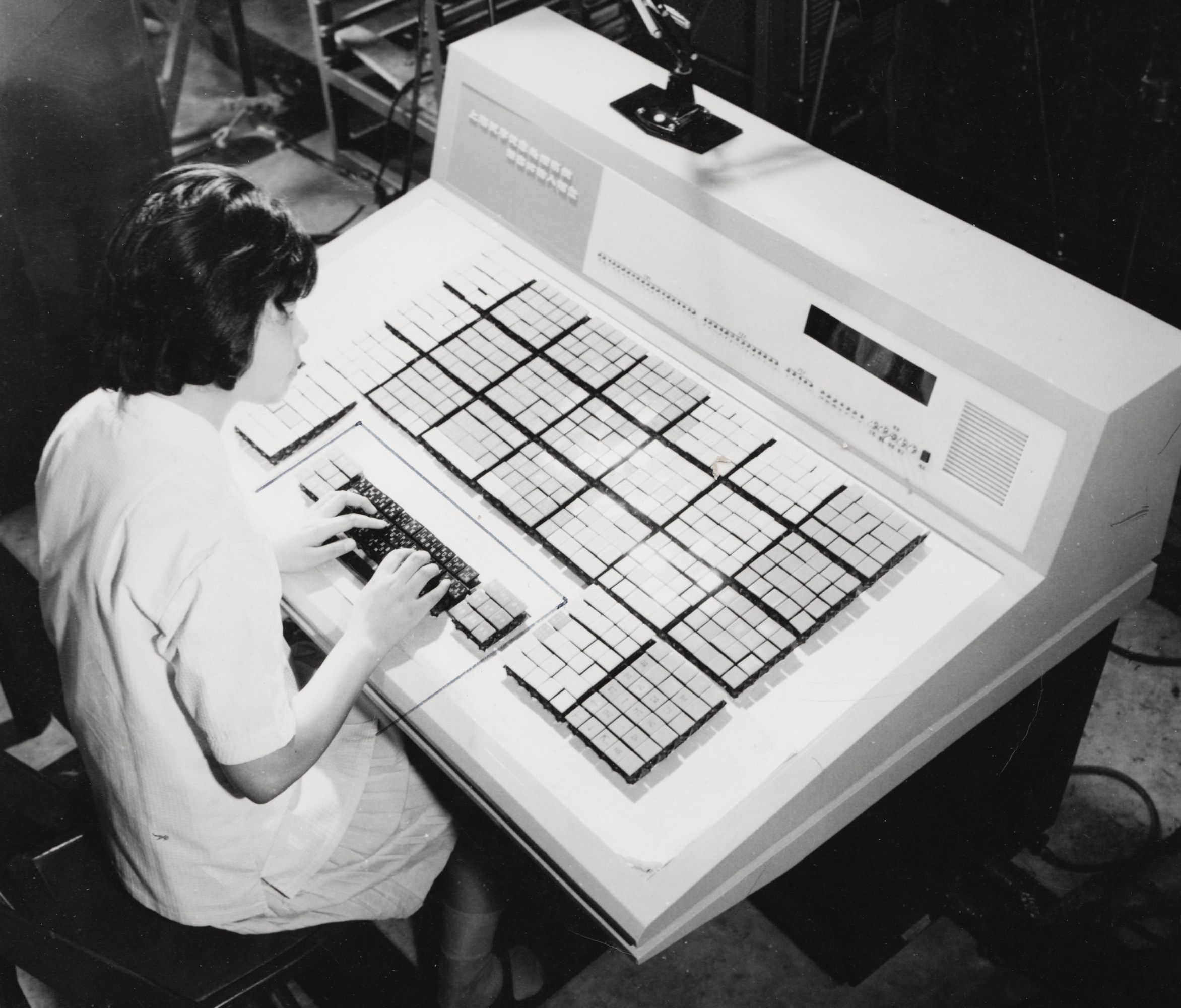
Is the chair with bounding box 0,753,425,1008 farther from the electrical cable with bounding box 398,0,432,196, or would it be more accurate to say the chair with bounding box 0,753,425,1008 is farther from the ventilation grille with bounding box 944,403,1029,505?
the electrical cable with bounding box 398,0,432,196

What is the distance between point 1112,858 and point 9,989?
1.78 m

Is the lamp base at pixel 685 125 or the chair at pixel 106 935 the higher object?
the lamp base at pixel 685 125

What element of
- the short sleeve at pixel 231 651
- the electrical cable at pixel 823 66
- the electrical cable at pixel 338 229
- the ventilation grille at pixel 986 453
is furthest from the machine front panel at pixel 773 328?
the electrical cable at pixel 338 229

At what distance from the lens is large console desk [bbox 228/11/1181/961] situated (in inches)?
53.6

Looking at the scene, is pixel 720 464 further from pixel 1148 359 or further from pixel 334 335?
pixel 334 335

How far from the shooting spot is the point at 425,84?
3.36m

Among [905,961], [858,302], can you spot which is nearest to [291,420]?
[858,302]

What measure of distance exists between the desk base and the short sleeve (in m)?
0.94

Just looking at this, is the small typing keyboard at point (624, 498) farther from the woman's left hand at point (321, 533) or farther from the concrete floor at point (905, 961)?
the concrete floor at point (905, 961)

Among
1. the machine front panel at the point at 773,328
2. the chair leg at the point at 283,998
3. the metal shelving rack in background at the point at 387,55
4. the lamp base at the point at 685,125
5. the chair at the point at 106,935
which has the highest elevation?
the lamp base at the point at 685,125

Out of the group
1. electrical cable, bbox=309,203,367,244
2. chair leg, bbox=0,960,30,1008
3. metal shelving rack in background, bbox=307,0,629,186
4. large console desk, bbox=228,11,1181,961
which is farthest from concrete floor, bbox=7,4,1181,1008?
metal shelving rack in background, bbox=307,0,629,186

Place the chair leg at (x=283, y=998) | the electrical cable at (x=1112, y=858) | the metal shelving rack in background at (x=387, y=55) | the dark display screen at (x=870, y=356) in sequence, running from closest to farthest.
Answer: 1. the dark display screen at (x=870, y=356)
2. the chair leg at (x=283, y=998)
3. the electrical cable at (x=1112, y=858)
4. the metal shelving rack in background at (x=387, y=55)

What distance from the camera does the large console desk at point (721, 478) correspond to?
1361 mm

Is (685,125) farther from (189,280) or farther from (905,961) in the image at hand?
(905,961)
